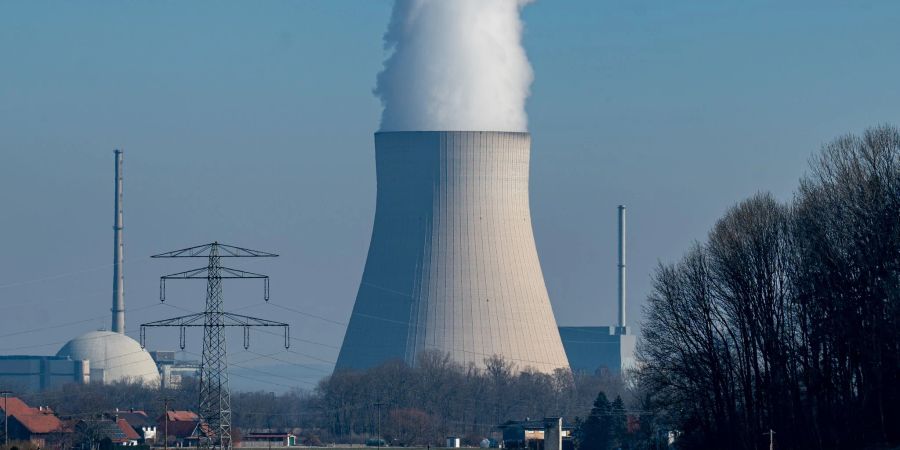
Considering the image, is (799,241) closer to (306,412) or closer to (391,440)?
(391,440)

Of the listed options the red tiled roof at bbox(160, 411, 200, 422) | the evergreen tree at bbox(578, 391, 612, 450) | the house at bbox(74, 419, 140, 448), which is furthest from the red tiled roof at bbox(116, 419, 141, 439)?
the evergreen tree at bbox(578, 391, 612, 450)

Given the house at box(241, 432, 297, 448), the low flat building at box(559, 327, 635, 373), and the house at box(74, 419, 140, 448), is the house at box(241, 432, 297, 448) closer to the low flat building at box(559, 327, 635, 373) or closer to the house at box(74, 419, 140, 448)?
the house at box(74, 419, 140, 448)

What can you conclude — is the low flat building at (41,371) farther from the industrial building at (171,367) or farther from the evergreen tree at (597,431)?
the evergreen tree at (597,431)

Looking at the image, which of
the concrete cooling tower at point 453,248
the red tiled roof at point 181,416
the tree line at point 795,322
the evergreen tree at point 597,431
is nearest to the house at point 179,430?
the red tiled roof at point 181,416

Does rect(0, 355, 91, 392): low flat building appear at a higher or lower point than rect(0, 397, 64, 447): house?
higher

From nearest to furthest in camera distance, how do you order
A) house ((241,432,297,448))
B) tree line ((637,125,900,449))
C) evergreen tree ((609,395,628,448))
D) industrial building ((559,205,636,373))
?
1. tree line ((637,125,900,449))
2. evergreen tree ((609,395,628,448))
3. house ((241,432,297,448))
4. industrial building ((559,205,636,373))

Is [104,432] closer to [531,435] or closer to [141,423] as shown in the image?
[141,423]
